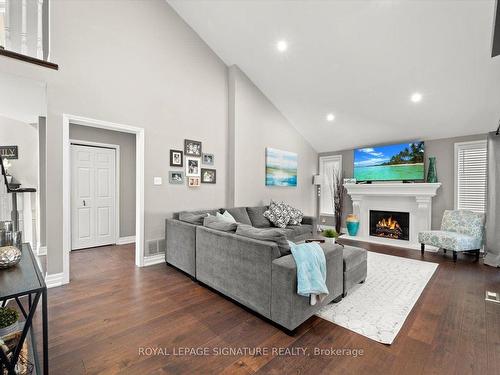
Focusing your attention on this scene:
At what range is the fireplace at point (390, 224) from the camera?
5.37m

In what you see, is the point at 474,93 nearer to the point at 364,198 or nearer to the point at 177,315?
the point at 364,198

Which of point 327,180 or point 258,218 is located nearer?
point 258,218

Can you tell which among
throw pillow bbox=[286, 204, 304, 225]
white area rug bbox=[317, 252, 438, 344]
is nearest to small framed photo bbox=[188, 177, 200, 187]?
throw pillow bbox=[286, 204, 304, 225]

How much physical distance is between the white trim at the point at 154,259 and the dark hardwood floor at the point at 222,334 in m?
0.60

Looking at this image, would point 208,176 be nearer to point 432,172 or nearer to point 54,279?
point 54,279

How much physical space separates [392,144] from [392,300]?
12.9 feet

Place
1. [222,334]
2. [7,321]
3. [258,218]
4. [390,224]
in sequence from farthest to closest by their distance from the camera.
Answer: [390,224] → [258,218] → [222,334] → [7,321]

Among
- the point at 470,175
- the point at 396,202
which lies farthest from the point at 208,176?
the point at 470,175

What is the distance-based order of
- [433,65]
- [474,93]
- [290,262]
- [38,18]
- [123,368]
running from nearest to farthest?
1. [123,368]
2. [290,262]
3. [38,18]
4. [433,65]
5. [474,93]

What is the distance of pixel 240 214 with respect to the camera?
4.59 meters

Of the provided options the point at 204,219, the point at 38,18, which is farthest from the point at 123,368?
the point at 38,18

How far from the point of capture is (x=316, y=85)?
471 centimetres

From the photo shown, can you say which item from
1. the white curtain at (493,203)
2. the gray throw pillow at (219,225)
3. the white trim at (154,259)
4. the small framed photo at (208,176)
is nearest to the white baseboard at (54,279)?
the white trim at (154,259)

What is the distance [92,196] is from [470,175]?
7.39 meters
